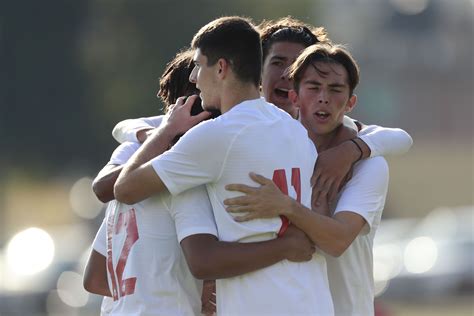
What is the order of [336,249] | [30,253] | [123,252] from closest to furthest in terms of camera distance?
[336,249] < [123,252] < [30,253]

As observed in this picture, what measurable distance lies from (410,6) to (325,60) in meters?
81.8

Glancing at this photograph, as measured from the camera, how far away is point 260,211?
552cm

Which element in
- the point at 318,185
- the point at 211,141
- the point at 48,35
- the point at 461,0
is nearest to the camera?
the point at 211,141

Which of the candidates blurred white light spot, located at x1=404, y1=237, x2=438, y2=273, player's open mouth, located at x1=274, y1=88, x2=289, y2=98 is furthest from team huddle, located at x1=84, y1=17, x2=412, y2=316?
blurred white light spot, located at x1=404, y1=237, x2=438, y2=273

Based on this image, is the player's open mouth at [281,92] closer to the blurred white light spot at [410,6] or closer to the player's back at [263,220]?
the player's back at [263,220]

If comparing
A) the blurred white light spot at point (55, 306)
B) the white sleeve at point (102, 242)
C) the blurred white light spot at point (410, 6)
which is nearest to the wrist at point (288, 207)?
the white sleeve at point (102, 242)

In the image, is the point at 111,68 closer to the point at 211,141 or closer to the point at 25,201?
the point at 25,201

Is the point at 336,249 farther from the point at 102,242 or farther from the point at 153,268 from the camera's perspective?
the point at 102,242

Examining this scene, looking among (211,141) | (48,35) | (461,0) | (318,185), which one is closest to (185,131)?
(211,141)

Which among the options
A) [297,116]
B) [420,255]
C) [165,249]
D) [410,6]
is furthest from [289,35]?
[410,6]

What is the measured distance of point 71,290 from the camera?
2225cm

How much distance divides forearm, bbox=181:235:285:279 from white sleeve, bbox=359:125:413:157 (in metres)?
0.85

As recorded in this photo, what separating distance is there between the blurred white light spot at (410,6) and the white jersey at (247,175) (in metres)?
80.0

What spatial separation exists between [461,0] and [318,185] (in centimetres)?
7916
